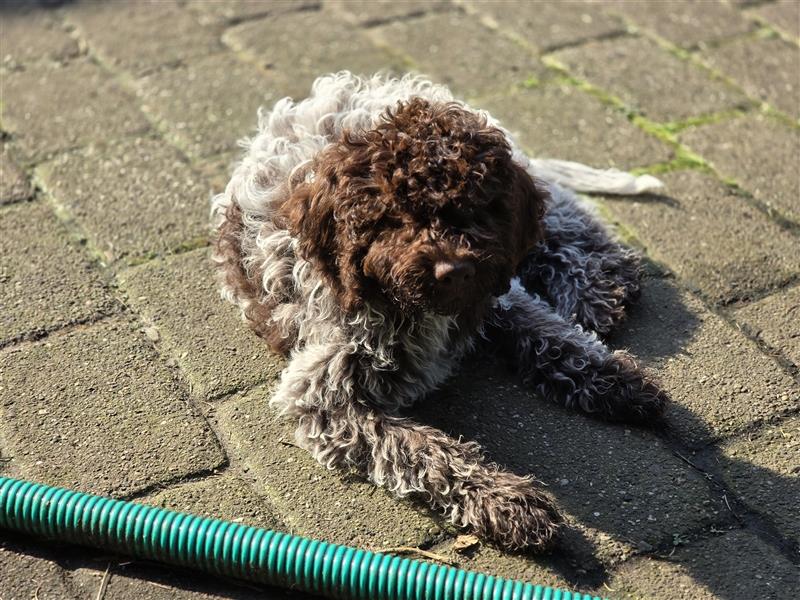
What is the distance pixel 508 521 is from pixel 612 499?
0.50m

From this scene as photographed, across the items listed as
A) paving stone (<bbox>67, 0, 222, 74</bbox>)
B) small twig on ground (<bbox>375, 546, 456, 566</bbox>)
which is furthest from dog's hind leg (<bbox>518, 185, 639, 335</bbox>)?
paving stone (<bbox>67, 0, 222, 74</bbox>)

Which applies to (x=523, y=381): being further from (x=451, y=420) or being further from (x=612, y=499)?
(x=612, y=499)

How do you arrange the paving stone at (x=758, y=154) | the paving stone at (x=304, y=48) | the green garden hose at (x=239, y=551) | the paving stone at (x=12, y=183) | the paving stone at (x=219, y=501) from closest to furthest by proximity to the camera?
the green garden hose at (x=239, y=551) → the paving stone at (x=219, y=501) → the paving stone at (x=12, y=183) → the paving stone at (x=758, y=154) → the paving stone at (x=304, y=48)

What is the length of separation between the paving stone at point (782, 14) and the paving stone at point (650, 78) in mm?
963

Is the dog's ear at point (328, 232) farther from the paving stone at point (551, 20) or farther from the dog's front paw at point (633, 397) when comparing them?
the paving stone at point (551, 20)

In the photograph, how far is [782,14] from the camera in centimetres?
771

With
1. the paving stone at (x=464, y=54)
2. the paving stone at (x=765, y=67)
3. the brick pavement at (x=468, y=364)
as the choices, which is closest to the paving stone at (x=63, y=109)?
the brick pavement at (x=468, y=364)

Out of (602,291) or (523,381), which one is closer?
(523,381)

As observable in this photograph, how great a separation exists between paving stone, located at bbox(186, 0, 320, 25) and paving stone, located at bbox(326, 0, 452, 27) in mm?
235

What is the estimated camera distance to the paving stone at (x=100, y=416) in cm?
427

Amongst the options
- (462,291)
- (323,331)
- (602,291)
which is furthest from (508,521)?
(602,291)

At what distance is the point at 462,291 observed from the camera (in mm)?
3840

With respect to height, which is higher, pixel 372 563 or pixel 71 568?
pixel 372 563

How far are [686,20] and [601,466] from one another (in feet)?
14.6
